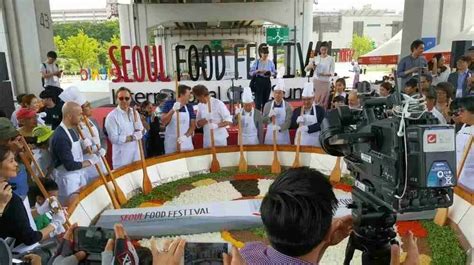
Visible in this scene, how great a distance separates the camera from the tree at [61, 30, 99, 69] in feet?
111

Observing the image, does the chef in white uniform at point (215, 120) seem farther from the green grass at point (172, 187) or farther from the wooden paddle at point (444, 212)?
the wooden paddle at point (444, 212)

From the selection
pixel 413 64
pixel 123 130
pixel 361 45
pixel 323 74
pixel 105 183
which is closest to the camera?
pixel 105 183

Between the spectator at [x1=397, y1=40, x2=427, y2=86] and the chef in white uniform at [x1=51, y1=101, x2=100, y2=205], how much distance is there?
517 cm

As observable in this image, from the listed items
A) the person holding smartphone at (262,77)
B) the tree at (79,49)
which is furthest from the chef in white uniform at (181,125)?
the tree at (79,49)

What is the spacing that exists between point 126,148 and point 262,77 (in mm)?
4320

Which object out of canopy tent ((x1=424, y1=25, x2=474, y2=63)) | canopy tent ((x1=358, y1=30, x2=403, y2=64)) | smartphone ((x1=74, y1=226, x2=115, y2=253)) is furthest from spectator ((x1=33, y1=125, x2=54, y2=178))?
canopy tent ((x1=358, y1=30, x2=403, y2=64))

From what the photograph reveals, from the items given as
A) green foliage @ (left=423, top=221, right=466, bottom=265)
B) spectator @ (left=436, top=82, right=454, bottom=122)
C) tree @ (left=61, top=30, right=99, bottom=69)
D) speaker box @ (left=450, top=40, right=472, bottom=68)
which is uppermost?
tree @ (left=61, top=30, right=99, bottom=69)

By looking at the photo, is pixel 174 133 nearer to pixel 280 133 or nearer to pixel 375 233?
pixel 280 133

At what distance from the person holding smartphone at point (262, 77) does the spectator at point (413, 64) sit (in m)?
A: 2.80

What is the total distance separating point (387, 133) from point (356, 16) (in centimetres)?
5557

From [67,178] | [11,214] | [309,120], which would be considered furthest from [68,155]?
[309,120]

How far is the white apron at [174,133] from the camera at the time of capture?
16.6 feet

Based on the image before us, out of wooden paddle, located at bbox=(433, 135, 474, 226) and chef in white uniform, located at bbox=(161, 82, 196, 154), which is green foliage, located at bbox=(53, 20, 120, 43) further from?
wooden paddle, located at bbox=(433, 135, 474, 226)

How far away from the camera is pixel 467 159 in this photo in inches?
128
